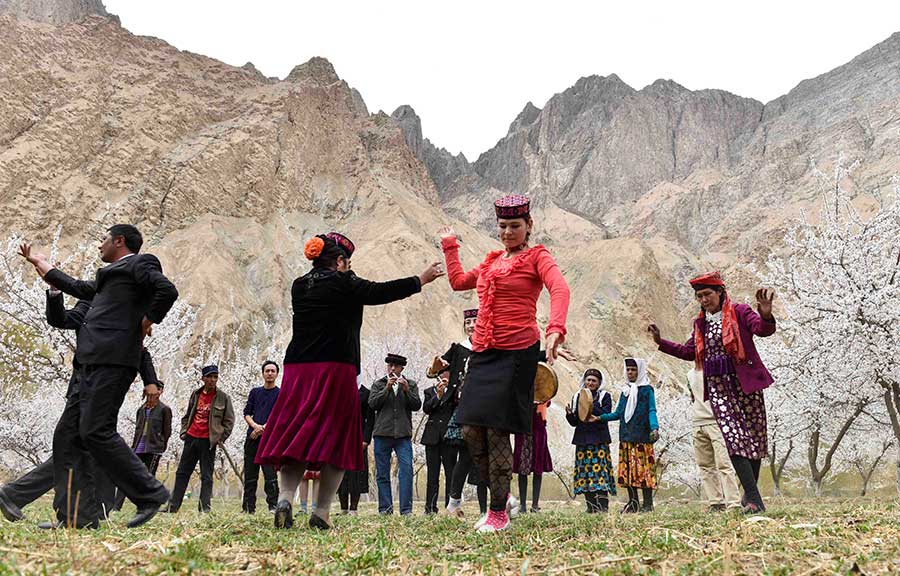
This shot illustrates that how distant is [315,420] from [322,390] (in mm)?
207

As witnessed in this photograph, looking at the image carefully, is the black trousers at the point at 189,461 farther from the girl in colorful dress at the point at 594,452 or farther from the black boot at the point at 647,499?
the black boot at the point at 647,499

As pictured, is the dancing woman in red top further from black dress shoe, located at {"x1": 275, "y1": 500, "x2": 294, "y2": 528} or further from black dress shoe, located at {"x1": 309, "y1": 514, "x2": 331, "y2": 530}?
black dress shoe, located at {"x1": 275, "y1": 500, "x2": 294, "y2": 528}

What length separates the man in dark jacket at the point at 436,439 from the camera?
8352mm

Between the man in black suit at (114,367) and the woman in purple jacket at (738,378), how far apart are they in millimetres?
4383

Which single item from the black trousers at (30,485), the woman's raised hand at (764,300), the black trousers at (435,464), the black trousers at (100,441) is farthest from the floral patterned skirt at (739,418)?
the black trousers at (30,485)

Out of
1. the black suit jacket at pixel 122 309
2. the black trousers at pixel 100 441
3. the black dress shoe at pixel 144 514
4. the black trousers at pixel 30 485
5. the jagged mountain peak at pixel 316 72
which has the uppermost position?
the jagged mountain peak at pixel 316 72

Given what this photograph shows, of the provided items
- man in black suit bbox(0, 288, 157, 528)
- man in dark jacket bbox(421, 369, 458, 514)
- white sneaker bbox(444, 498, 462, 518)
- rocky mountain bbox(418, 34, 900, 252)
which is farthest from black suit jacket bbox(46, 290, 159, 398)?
rocky mountain bbox(418, 34, 900, 252)

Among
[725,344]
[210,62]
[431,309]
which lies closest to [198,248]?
[431,309]

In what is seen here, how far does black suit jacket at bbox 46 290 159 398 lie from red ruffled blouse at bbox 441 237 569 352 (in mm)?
2755

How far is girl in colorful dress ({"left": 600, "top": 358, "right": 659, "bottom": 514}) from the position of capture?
9.38 m

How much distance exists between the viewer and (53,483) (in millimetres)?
5137

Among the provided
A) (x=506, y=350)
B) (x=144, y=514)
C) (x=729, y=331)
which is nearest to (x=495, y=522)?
(x=506, y=350)

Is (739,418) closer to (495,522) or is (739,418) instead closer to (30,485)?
(495,522)

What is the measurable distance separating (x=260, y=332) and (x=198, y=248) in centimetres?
1130
